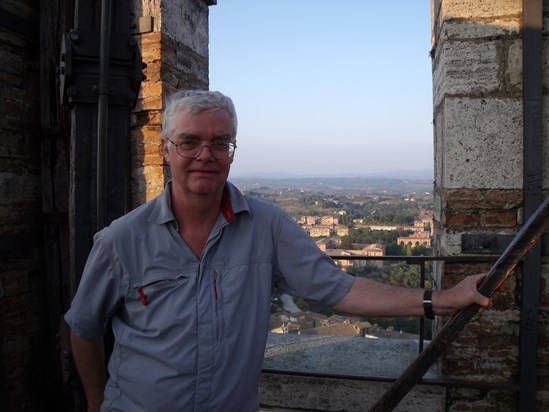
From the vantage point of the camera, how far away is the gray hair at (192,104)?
1438 mm

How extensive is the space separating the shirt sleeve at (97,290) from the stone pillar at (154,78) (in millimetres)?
2437

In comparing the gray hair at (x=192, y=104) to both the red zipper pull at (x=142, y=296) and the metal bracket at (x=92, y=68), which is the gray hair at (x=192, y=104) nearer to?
the red zipper pull at (x=142, y=296)

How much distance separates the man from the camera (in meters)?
1.39

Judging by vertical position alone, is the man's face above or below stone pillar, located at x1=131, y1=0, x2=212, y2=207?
below

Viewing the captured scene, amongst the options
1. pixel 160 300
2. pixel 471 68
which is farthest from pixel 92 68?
pixel 471 68

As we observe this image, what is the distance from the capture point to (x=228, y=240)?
1.51m

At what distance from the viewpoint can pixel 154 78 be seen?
153 inches

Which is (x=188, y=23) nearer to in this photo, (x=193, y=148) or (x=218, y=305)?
(x=193, y=148)

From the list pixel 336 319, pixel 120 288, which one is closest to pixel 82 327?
pixel 120 288

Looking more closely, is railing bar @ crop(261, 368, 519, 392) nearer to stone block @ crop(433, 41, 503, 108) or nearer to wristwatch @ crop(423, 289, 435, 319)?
wristwatch @ crop(423, 289, 435, 319)

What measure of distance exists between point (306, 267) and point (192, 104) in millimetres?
631

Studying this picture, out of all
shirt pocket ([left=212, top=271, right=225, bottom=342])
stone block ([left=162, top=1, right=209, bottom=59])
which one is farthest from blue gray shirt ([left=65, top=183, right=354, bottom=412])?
stone block ([left=162, top=1, right=209, bottom=59])

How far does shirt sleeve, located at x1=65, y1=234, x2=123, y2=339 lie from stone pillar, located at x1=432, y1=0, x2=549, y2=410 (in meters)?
1.89

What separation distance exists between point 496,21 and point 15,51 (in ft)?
10.1
